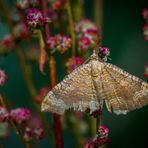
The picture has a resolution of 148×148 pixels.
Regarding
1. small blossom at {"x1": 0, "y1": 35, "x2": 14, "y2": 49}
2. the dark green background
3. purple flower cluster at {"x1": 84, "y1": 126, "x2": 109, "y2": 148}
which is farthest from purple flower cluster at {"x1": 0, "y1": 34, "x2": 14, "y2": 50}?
the dark green background

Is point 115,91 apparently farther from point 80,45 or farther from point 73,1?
point 73,1

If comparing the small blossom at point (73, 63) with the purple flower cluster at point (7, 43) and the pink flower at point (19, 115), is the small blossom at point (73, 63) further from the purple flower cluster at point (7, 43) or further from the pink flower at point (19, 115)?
the purple flower cluster at point (7, 43)

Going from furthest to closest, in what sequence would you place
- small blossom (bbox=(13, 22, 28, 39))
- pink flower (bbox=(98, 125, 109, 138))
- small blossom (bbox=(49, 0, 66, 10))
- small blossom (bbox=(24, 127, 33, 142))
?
small blossom (bbox=(13, 22, 28, 39)) → small blossom (bbox=(49, 0, 66, 10)) → small blossom (bbox=(24, 127, 33, 142)) → pink flower (bbox=(98, 125, 109, 138))

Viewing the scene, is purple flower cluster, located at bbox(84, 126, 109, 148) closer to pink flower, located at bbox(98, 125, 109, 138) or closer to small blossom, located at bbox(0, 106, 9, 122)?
pink flower, located at bbox(98, 125, 109, 138)

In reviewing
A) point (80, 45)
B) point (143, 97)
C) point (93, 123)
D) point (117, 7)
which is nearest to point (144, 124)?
point (117, 7)

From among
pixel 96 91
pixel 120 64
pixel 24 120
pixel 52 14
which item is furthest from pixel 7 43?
pixel 120 64

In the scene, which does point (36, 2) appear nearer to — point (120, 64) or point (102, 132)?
point (102, 132)

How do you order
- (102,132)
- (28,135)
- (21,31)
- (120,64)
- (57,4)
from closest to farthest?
(102,132) → (28,135) → (57,4) → (21,31) → (120,64)
